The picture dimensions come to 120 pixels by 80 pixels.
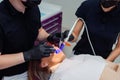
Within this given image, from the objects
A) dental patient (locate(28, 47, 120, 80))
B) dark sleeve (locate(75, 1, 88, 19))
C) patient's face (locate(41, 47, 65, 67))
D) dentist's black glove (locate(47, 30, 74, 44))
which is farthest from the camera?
dark sleeve (locate(75, 1, 88, 19))

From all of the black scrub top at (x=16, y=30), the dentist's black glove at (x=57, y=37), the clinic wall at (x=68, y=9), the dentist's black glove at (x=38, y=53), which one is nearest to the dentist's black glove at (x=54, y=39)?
the dentist's black glove at (x=57, y=37)

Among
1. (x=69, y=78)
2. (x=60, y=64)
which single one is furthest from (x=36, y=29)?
(x=69, y=78)

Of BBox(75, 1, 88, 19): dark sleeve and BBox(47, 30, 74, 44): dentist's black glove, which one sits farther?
BBox(75, 1, 88, 19): dark sleeve

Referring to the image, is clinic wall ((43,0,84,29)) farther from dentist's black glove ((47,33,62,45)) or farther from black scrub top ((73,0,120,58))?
dentist's black glove ((47,33,62,45))

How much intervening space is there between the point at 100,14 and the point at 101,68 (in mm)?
623

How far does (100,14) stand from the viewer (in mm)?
1678

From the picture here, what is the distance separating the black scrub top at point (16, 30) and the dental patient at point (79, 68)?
18cm

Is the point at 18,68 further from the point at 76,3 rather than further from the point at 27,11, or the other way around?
the point at 76,3

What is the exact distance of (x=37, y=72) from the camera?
1.46 meters

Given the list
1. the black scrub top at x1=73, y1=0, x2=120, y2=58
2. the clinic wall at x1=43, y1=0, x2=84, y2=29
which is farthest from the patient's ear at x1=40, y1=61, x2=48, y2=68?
the clinic wall at x1=43, y1=0, x2=84, y2=29

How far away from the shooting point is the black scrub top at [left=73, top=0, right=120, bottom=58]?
1668 mm

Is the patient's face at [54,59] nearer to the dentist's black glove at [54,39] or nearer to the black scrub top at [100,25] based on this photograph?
the dentist's black glove at [54,39]

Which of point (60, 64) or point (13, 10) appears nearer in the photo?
point (60, 64)

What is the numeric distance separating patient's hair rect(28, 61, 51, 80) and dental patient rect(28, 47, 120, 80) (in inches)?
1.5
